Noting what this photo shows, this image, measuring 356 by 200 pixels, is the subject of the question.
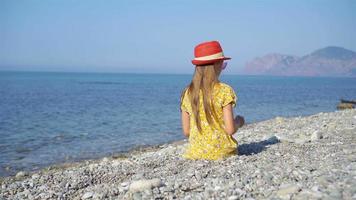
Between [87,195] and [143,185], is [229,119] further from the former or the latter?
[87,195]

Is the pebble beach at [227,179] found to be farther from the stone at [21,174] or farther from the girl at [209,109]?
the stone at [21,174]

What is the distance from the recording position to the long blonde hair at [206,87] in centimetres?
714

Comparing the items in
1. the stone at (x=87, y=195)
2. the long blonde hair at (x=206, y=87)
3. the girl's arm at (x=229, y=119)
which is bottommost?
the stone at (x=87, y=195)

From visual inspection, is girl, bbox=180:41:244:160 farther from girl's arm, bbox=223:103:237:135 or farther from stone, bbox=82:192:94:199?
stone, bbox=82:192:94:199

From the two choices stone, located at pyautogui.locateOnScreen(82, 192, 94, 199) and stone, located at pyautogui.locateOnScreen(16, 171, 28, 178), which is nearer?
stone, located at pyautogui.locateOnScreen(82, 192, 94, 199)

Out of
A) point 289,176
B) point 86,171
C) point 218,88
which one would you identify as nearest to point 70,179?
point 86,171

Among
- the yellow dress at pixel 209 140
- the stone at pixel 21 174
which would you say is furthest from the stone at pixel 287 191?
the stone at pixel 21 174

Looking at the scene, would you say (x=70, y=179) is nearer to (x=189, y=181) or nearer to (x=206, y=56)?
(x=189, y=181)

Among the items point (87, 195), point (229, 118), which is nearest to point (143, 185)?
point (87, 195)

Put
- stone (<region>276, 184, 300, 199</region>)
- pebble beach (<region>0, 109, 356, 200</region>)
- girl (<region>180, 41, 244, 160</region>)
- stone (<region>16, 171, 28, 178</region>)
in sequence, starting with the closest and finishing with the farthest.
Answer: stone (<region>276, 184, 300, 199</region>)
pebble beach (<region>0, 109, 356, 200</region>)
girl (<region>180, 41, 244, 160</region>)
stone (<region>16, 171, 28, 178</region>)

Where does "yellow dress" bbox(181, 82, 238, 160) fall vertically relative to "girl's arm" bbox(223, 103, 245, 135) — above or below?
below

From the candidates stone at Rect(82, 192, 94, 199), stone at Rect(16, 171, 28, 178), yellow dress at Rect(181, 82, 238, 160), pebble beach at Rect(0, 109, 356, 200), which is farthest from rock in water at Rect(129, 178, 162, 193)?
stone at Rect(16, 171, 28, 178)

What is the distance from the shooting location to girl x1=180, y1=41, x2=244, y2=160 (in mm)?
7102

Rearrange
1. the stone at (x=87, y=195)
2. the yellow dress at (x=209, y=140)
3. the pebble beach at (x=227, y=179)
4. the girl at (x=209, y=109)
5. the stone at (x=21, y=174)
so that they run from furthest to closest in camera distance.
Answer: the stone at (x=21, y=174) < the yellow dress at (x=209, y=140) < the girl at (x=209, y=109) < the stone at (x=87, y=195) < the pebble beach at (x=227, y=179)
